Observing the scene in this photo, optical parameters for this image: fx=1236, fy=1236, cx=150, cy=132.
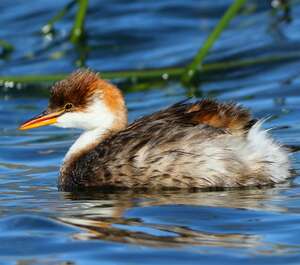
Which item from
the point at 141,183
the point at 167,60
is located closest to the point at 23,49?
the point at 167,60

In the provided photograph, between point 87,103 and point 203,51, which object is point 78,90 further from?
point 203,51

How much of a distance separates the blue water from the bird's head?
0.61 m

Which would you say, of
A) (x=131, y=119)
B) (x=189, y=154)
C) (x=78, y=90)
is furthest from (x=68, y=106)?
(x=131, y=119)

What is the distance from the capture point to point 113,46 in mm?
17125

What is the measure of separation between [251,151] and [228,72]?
5973mm

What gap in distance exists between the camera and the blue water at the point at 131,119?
24.4 ft

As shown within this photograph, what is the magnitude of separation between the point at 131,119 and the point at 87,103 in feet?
11.4

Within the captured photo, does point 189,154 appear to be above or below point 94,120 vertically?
below

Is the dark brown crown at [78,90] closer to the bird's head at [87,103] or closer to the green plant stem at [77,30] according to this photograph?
the bird's head at [87,103]

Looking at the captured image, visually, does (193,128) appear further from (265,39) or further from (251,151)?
(265,39)

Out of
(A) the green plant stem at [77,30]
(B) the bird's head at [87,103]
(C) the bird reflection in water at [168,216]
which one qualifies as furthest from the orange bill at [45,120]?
(A) the green plant stem at [77,30]

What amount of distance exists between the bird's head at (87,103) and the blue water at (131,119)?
61cm

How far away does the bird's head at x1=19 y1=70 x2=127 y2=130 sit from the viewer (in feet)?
32.0

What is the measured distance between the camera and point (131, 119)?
13227mm
